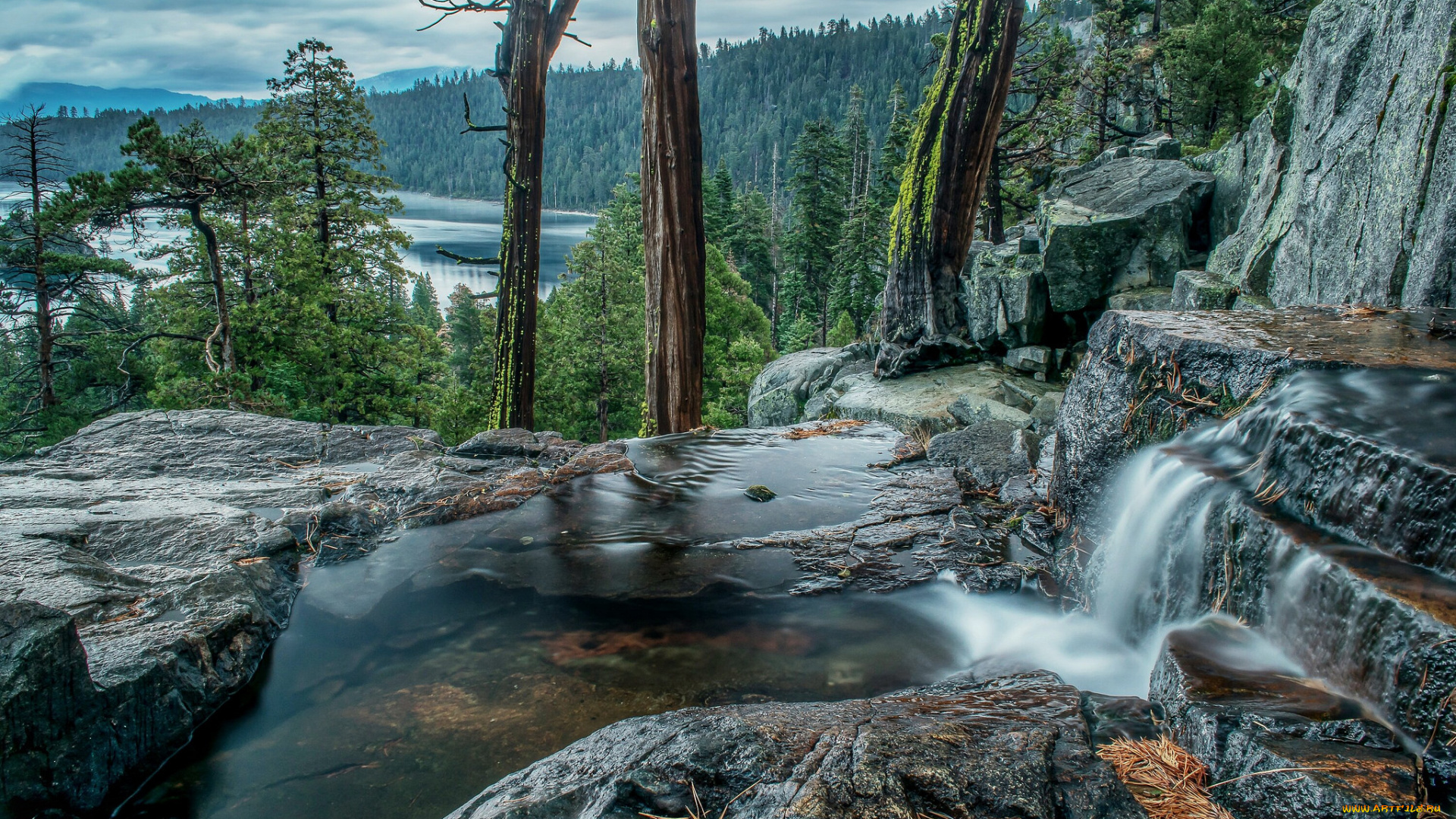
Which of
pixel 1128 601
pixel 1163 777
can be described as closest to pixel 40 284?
pixel 1128 601

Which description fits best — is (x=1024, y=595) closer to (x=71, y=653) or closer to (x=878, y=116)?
(x=71, y=653)

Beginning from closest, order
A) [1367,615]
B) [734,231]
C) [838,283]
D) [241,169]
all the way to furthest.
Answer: [1367,615]
[241,169]
[838,283]
[734,231]

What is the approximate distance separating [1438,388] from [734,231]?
1853 inches

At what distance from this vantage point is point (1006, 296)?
13000 millimetres

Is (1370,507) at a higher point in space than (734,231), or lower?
lower

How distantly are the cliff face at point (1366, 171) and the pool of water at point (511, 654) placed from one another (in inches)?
162

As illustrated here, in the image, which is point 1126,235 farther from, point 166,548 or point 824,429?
point 166,548

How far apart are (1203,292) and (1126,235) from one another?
461 cm

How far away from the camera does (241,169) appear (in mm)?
14617

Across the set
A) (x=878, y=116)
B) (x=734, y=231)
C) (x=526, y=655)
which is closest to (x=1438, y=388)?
(x=526, y=655)

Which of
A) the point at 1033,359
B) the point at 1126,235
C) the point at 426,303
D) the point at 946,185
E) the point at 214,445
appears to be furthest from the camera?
the point at 426,303

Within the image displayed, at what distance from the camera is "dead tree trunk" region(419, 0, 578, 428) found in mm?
8492

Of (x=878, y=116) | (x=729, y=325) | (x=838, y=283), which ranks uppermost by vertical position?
(x=878, y=116)

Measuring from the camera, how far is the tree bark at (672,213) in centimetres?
751
